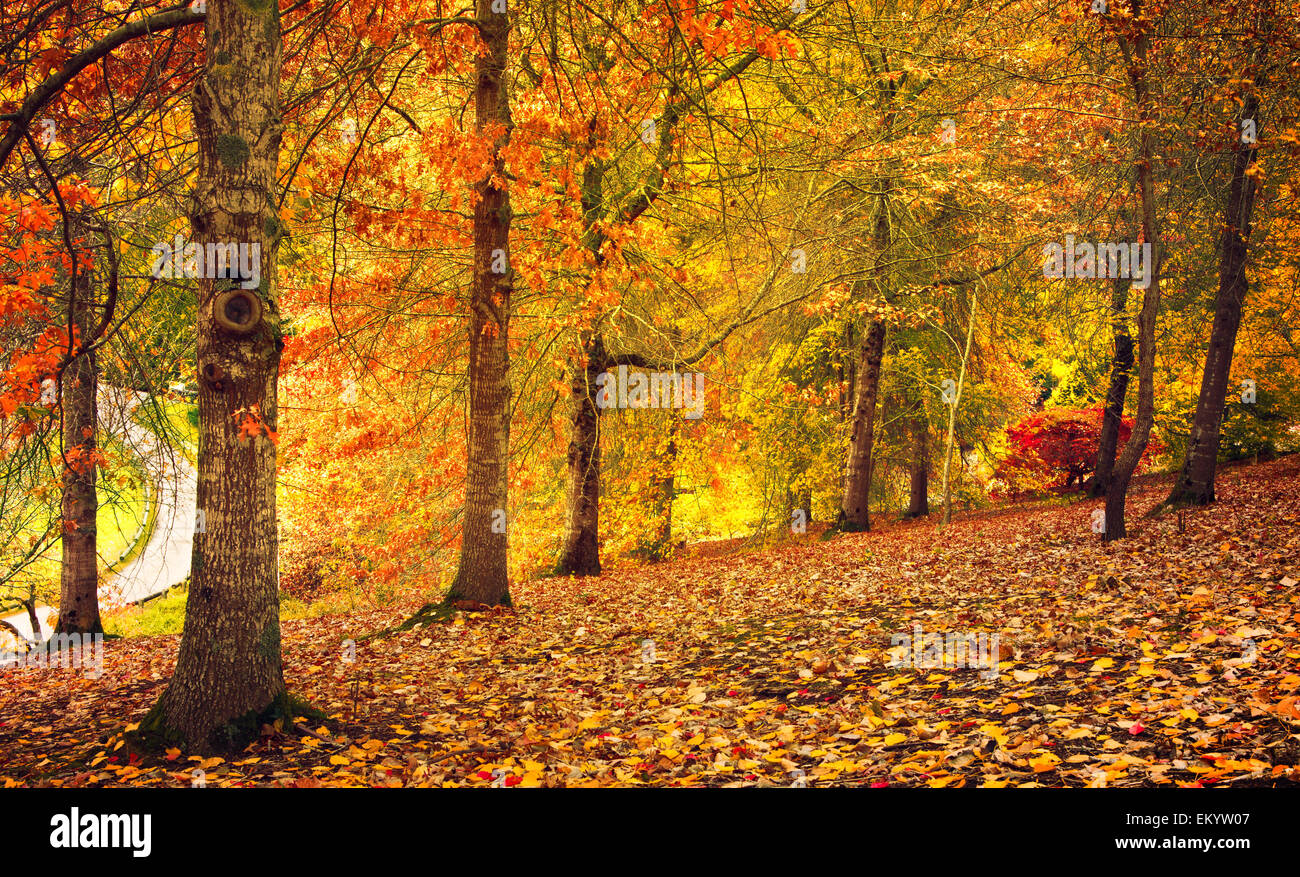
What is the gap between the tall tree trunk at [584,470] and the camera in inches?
559

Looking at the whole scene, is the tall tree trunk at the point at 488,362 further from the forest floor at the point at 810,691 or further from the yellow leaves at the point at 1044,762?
the yellow leaves at the point at 1044,762

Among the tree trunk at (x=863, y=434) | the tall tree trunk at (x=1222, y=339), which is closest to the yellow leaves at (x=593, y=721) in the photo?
the tall tree trunk at (x=1222, y=339)

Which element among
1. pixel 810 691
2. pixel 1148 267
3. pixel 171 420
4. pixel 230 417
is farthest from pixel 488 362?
pixel 1148 267

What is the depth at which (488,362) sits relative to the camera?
9859mm

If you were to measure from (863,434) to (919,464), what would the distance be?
483cm

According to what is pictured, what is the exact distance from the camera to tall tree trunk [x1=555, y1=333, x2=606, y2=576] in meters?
14.2

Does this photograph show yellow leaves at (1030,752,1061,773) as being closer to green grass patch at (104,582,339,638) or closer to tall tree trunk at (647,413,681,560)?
tall tree trunk at (647,413,681,560)

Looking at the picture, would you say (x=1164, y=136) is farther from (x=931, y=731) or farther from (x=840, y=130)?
(x=931, y=731)

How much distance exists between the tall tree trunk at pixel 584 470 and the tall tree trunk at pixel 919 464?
9366 millimetres

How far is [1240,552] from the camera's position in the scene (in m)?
8.53

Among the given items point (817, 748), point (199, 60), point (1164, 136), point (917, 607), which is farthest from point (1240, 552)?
point (199, 60)

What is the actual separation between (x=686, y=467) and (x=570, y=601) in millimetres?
7898

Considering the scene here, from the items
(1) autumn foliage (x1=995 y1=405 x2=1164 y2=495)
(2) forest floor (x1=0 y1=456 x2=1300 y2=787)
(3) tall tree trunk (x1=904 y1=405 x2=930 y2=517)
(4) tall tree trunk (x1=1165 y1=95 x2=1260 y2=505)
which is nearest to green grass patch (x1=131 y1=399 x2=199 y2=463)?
(2) forest floor (x1=0 y1=456 x2=1300 y2=787)

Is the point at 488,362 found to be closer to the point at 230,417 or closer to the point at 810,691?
the point at 230,417
